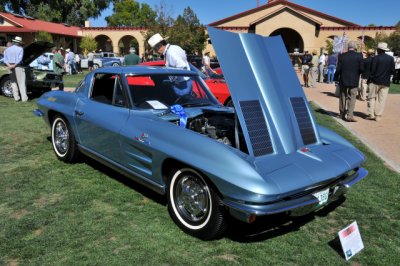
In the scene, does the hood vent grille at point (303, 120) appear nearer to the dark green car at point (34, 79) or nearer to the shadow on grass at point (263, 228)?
the shadow on grass at point (263, 228)

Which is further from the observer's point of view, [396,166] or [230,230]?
[396,166]

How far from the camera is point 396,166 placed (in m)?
5.77

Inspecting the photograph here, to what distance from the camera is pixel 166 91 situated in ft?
15.6

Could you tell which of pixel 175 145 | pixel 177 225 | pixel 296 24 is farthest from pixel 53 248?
pixel 296 24

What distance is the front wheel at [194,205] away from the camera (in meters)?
3.25

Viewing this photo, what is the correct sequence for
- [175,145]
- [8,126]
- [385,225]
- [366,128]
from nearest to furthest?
1. [175,145]
2. [385,225]
3. [8,126]
4. [366,128]

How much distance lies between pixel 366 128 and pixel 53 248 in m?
7.60

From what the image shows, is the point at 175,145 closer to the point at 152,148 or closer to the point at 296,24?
the point at 152,148

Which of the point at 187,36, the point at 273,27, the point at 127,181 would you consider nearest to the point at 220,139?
the point at 127,181

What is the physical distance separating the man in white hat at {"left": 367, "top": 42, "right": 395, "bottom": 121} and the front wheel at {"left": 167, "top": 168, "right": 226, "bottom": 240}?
7634 mm

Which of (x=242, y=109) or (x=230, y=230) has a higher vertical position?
(x=242, y=109)

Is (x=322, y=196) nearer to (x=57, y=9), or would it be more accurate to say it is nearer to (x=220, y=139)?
(x=220, y=139)

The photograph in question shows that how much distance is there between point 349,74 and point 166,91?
6032 millimetres

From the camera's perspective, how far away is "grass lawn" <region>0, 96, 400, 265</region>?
3.15 metres
